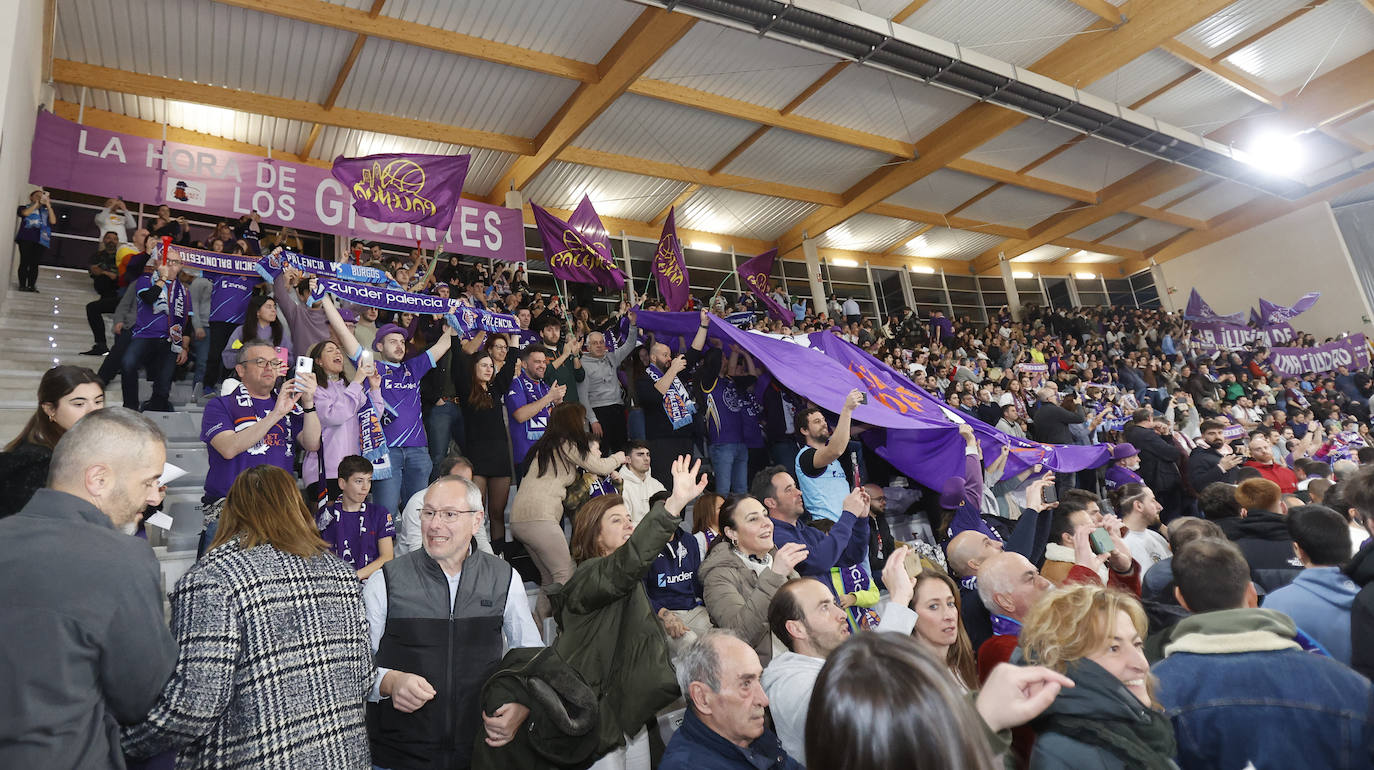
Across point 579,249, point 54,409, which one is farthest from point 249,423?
point 579,249

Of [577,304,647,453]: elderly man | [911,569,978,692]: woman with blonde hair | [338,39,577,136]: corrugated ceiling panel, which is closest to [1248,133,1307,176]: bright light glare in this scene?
[338,39,577,136]: corrugated ceiling panel

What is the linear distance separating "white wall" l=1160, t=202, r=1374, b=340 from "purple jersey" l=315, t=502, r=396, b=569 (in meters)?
23.9

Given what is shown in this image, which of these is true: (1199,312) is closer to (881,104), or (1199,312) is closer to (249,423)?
(881,104)

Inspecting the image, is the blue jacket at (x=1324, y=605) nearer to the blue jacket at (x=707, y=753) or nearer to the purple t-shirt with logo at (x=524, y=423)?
the blue jacket at (x=707, y=753)

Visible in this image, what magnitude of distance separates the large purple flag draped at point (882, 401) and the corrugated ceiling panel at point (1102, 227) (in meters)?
15.1

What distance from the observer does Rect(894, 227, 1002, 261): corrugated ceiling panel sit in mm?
18797

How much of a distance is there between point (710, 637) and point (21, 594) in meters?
1.69

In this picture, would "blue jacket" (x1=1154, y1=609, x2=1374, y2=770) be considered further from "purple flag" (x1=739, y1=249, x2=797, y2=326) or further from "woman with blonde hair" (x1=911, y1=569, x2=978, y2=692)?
"purple flag" (x1=739, y1=249, x2=797, y2=326)

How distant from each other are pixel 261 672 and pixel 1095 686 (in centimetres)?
196

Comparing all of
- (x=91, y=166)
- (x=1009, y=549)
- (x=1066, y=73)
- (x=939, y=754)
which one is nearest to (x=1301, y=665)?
(x=939, y=754)

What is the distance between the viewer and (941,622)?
284cm

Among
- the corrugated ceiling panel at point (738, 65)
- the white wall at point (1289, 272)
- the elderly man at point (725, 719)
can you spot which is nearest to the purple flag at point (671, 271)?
the corrugated ceiling panel at point (738, 65)

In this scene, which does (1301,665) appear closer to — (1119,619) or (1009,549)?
(1119,619)

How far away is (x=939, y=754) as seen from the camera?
933 millimetres
